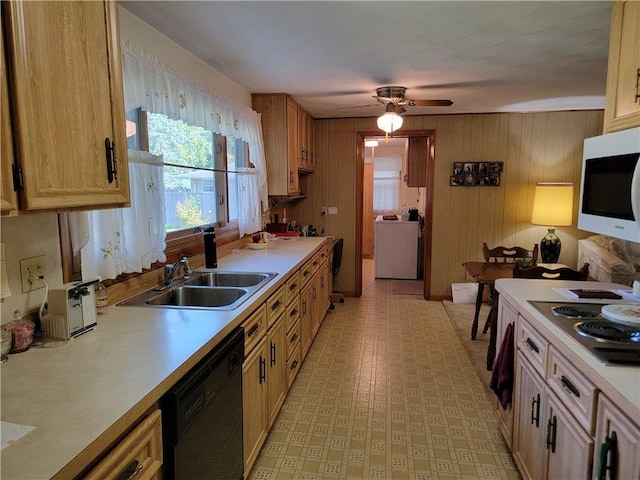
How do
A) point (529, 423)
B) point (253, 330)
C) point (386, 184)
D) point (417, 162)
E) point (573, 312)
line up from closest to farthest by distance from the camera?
point (573, 312) → point (529, 423) → point (253, 330) → point (417, 162) → point (386, 184)

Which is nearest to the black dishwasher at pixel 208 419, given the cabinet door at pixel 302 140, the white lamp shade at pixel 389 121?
the white lamp shade at pixel 389 121

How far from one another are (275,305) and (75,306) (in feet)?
3.66

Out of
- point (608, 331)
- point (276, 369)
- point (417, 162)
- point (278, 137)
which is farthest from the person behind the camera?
point (417, 162)

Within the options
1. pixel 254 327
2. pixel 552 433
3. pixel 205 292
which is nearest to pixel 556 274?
pixel 552 433

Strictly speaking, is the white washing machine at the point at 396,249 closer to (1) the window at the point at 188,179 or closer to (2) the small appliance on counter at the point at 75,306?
(1) the window at the point at 188,179

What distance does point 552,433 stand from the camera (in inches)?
63.4

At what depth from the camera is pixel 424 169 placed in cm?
596

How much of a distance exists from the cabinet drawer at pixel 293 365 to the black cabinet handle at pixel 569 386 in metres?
1.70

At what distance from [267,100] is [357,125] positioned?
1599 mm

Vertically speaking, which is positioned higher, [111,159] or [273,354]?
[111,159]

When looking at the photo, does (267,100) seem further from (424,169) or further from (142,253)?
(424,169)

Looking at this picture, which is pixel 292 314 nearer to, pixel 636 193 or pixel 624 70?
pixel 636 193

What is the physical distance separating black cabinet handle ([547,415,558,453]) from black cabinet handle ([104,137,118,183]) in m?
1.87

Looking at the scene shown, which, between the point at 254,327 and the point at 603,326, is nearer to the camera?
the point at 603,326
